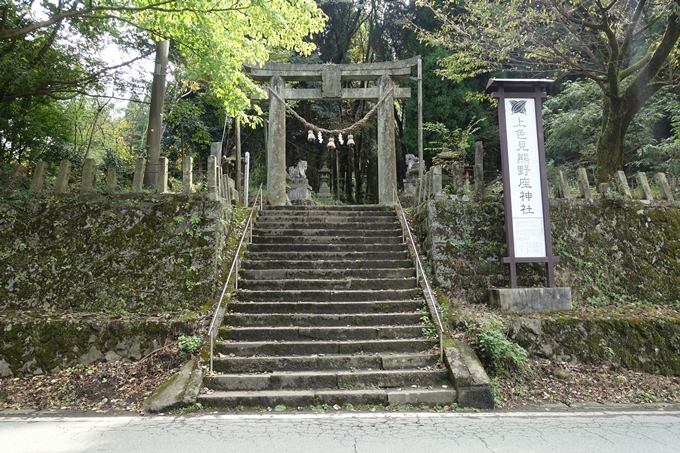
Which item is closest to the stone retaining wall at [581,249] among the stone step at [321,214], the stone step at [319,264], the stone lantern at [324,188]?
the stone step at [319,264]

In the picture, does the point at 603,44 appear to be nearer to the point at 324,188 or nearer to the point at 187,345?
the point at 187,345

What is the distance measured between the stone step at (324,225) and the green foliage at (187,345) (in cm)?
364

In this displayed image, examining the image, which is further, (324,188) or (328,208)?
(324,188)

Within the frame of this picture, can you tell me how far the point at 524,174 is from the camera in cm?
689

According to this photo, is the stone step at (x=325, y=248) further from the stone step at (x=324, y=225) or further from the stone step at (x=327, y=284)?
the stone step at (x=327, y=284)

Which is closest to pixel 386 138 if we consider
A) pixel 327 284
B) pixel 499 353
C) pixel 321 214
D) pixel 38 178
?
pixel 321 214

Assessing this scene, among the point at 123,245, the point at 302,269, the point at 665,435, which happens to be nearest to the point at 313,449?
the point at 665,435

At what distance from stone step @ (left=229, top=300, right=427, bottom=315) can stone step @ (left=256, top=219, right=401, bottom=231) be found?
8.71 feet

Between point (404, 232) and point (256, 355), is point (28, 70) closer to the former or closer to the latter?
point (256, 355)

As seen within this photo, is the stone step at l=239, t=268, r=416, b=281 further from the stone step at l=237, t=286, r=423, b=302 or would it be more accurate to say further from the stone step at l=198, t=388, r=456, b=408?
the stone step at l=198, t=388, r=456, b=408

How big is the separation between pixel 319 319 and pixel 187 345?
1857 mm

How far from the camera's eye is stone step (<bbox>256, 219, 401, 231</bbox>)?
29.3ft

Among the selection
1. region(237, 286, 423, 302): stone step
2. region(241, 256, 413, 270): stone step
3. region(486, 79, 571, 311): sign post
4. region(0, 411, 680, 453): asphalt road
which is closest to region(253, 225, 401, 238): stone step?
region(241, 256, 413, 270): stone step

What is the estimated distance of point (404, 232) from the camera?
8531 mm
